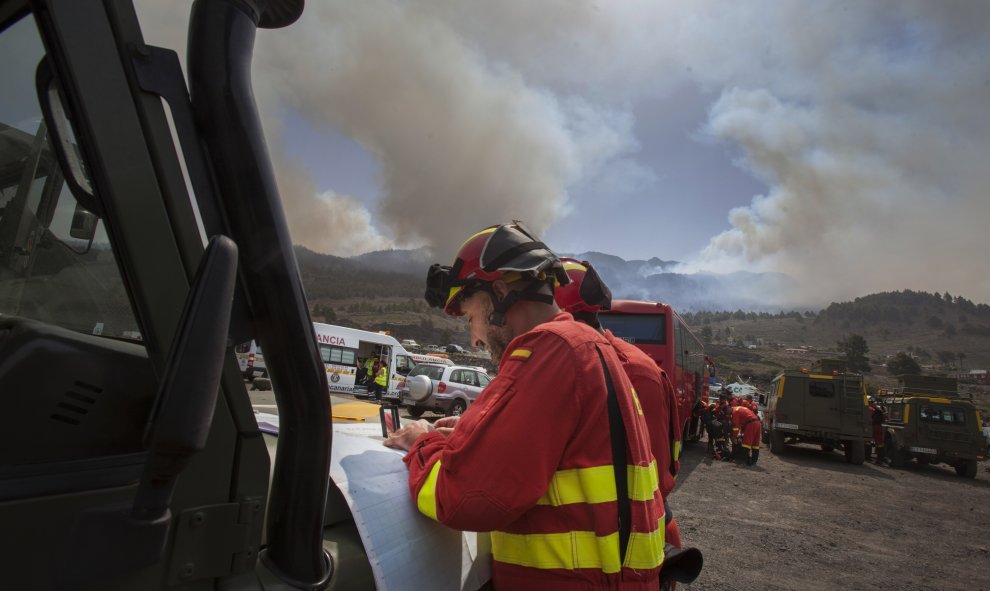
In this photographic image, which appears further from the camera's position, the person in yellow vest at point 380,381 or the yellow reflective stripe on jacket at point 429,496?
the person in yellow vest at point 380,381

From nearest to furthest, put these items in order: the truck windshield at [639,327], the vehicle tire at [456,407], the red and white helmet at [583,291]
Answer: the red and white helmet at [583,291], the truck windshield at [639,327], the vehicle tire at [456,407]

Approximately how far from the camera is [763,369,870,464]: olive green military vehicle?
15.2 meters

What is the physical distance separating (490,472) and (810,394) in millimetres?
17838

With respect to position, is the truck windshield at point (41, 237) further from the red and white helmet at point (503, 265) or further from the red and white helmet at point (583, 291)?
the red and white helmet at point (583, 291)

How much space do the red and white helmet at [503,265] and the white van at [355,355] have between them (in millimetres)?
16421

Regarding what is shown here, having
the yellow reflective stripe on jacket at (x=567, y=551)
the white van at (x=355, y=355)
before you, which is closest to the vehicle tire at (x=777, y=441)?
the white van at (x=355, y=355)

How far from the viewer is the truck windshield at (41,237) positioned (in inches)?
38.9

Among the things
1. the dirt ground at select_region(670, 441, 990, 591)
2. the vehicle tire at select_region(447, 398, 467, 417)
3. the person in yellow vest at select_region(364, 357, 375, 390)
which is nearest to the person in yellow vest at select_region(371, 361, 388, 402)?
the person in yellow vest at select_region(364, 357, 375, 390)

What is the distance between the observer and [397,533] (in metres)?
1.29

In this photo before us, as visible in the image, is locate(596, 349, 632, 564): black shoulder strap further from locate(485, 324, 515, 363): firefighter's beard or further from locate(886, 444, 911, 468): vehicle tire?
locate(886, 444, 911, 468): vehicle tire

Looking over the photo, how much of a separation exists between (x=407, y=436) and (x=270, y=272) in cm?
84

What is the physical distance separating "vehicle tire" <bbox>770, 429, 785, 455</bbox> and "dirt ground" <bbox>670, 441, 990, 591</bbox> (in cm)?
323

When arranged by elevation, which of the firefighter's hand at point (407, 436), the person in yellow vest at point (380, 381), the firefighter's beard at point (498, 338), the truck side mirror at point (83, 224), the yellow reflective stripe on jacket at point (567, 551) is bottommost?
the person in yellow vest at point (380, 381)

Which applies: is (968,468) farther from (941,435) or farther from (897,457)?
(897,457)
